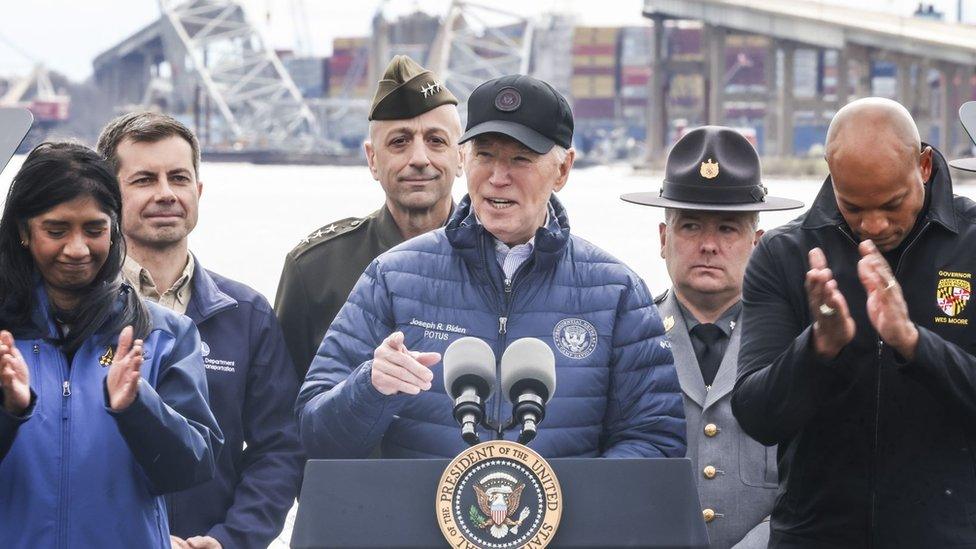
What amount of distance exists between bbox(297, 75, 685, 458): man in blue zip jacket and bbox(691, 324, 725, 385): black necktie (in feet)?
1.84

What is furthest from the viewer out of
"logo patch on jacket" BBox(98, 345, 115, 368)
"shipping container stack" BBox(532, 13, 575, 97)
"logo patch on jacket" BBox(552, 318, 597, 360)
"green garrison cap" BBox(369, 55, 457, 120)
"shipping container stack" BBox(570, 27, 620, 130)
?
"shipping container stack" BBox(570, 27, 620, 130)

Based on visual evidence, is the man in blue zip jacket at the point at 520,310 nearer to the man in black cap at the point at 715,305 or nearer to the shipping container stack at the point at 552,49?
the man in black cap at the point at 715,305

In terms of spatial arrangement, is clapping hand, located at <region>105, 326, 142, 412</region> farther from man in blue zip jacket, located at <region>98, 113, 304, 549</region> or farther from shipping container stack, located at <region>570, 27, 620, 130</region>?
shipping container stack, located at <region>570, 27, 620, 130</region>

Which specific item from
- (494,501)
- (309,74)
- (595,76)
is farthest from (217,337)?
(309,74)

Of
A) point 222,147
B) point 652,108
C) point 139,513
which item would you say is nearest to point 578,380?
point 139,513

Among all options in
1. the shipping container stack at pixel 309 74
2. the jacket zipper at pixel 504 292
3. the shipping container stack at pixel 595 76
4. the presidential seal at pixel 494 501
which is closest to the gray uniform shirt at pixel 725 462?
the jacket zipper at pixel 504 292

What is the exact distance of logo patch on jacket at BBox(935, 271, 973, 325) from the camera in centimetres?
248

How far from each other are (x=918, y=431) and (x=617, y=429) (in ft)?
1.73

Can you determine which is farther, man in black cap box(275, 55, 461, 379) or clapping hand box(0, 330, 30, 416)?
man in black cap box(275, 55, 461, 379)

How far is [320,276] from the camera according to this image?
12.2 feet

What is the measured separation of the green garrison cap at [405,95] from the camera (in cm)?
390

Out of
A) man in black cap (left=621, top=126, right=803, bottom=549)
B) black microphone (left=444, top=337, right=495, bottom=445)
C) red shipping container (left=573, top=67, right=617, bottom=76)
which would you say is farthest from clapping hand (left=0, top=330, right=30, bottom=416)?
red shipping container (left=573, top=67, right=617, bottom=76)

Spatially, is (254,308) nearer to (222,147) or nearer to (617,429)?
(617,429)

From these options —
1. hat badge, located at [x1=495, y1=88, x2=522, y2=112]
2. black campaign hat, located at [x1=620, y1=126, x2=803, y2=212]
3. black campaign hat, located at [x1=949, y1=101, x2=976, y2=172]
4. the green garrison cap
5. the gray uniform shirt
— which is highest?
the green garrison cap
